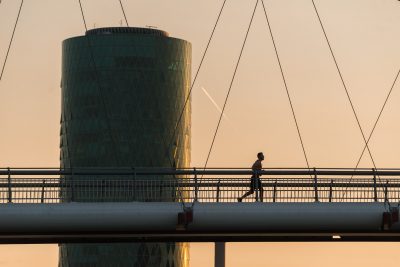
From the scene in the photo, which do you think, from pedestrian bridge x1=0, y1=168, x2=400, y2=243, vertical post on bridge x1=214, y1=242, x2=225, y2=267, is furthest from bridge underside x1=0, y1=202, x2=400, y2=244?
vertical post on bridge x1=214, y1=242, x2=225, y2=267

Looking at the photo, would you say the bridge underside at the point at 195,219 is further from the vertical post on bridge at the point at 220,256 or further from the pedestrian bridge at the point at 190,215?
the vertical post on bridge at the point at 220,256

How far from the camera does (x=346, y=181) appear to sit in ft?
201

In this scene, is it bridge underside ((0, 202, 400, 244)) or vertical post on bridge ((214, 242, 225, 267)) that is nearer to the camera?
bridge underside ((0, 202, 400, 244))

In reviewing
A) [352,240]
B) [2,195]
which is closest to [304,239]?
[352,240]

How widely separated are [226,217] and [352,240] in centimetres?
707

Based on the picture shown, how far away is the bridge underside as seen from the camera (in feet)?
182

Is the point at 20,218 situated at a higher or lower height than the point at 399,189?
lower

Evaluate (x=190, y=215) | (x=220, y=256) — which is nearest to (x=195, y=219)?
(x=190, y=215)

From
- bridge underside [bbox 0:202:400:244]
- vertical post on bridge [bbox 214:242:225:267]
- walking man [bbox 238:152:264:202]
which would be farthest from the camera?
vertical post on bridge [bbox 214:242:225:267]

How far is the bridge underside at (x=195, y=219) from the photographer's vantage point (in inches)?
2180

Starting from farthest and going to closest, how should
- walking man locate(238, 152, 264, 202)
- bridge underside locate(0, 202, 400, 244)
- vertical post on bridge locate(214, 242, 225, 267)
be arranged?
vertical post on bridge locate(214, 242, 225, 267) → walking man locate(238, 152, 264, 202) → bridge underside locate(0, 202, 400, 244)

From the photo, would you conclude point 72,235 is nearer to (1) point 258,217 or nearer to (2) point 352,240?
(1) point 258,217

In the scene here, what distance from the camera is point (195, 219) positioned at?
55625 millimetres

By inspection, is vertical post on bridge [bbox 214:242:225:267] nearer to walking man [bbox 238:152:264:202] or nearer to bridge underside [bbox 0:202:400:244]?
walking man [bbox 238:152:264:202]
